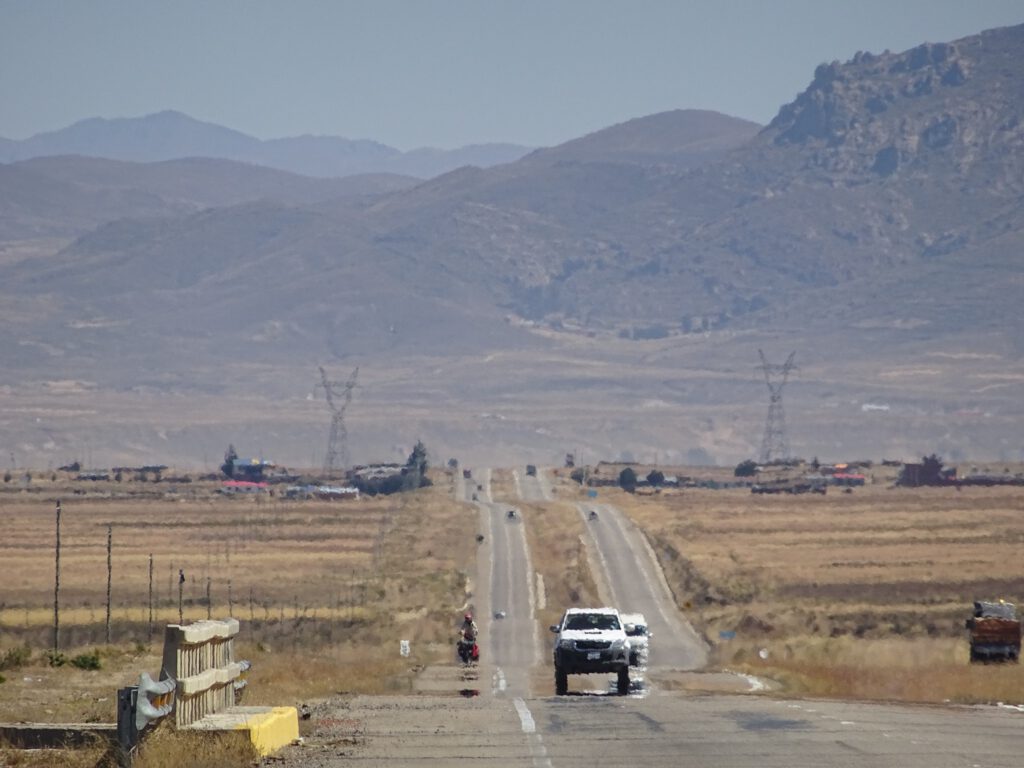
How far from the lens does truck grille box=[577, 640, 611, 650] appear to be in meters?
43.4

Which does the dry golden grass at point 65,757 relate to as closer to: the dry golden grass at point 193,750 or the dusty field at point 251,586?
the dry golden grass at point 193,750

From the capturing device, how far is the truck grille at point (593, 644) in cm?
4338

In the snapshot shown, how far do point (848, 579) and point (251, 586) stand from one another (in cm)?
3124

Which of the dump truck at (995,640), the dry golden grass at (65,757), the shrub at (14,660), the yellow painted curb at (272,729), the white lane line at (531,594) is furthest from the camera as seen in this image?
the white lane line at (531,594)

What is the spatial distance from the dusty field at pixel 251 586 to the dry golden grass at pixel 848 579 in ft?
35.5

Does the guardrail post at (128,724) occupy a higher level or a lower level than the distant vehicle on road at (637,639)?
higher

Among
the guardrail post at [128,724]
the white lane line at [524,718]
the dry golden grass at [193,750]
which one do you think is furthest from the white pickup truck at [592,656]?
the guardrail post at [128,724]

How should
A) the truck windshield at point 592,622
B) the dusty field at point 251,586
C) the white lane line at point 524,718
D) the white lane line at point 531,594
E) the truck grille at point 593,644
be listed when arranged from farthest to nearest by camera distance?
the white lane line at point 531,594, the truck windshield at point 592,622, the truck grille at point 593,644, the dusty field at point 251,586, the white lane line at point 524,718

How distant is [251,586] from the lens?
10981 centimetres

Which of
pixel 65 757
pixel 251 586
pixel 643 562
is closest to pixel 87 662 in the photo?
pixel 65 757

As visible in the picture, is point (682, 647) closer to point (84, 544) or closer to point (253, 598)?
point (253, 598)

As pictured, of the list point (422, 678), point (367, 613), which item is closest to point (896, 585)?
point (367, 613)

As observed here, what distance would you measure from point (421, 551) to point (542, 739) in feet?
342

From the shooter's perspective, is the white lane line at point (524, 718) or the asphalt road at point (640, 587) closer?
the white lane line at point (524, 718)
